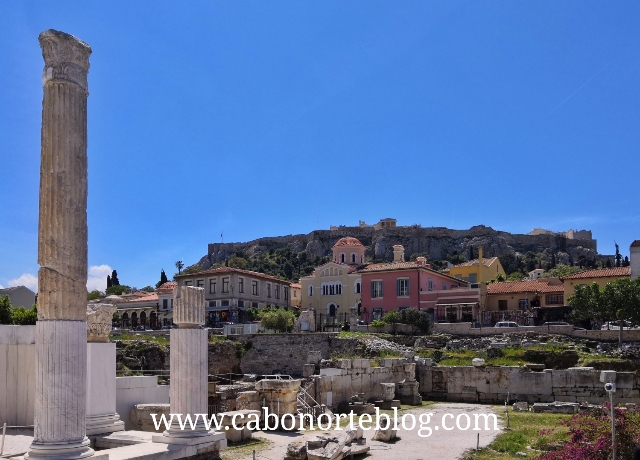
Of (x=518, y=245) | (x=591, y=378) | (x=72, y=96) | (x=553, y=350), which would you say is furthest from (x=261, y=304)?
(x=518, y=245)

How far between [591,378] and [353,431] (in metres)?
14.5

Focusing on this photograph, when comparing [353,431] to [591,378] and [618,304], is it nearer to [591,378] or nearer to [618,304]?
[591,378]

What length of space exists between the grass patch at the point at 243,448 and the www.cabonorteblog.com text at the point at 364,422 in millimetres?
377

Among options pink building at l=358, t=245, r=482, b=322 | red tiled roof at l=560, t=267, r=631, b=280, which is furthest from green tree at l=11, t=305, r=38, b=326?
red tiled roof at l=560, t=267, r=631, b=280

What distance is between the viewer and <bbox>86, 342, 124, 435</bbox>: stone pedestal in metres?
12.8

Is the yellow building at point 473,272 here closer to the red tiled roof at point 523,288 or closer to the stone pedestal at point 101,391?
the red tiled roof at point 523,288

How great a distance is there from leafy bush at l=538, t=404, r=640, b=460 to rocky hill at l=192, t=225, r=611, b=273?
339ft

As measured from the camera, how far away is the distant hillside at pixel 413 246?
380 ft

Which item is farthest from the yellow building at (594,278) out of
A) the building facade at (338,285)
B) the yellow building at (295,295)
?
the yellow building at (295,295)

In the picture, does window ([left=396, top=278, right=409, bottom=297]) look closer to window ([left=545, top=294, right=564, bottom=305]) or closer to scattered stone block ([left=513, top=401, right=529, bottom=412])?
window ([left=545, top=294, right=564, bottom=305])

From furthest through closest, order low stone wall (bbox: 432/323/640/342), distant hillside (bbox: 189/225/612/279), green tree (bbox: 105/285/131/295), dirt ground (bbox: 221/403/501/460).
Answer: distant hillside (bbox: 189/225/612/279) → green tree (bbox: 105/285/131/295) → low stone wall (bbox: 432/323/640/342) → dirt ground (bbox: 221/403/501/460)

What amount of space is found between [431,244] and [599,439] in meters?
116

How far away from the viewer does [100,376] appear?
13242 millimetres

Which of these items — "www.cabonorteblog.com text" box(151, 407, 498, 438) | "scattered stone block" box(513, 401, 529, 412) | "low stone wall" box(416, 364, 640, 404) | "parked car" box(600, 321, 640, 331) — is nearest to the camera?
"www.cabonorteblog.com text" box(151, 407, 498, 438)
